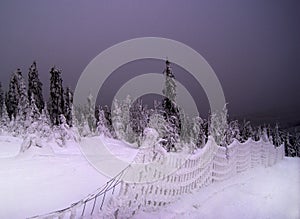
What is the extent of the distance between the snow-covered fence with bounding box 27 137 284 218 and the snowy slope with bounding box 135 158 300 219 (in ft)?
0.67

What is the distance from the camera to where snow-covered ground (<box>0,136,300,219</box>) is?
521 centimetres

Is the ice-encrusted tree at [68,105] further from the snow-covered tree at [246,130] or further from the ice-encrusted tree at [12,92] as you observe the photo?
the snow-covered tree at [246,130]

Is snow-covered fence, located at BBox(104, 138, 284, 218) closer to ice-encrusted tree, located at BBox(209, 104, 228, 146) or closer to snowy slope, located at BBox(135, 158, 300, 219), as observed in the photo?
snowy slope, located at BBox(135, 158, 300, 219)

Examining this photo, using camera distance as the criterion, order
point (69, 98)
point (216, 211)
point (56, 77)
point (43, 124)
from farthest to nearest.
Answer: point (69, 98) → point (56, 77) → point (43, 124) → point (216, 211)

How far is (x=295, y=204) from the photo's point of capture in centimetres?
583

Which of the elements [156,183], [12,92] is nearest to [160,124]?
[156,183]

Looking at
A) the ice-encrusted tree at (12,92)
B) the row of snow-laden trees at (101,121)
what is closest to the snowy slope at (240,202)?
the row of snow-laden trees at (101,121)

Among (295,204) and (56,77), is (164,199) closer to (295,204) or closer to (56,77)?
(295,204)

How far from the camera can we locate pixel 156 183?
5406 mm

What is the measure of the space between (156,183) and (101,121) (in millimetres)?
33403

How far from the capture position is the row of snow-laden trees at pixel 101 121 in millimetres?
21844

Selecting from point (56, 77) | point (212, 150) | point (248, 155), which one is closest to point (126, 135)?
point (56, 77)

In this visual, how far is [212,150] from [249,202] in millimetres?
2018

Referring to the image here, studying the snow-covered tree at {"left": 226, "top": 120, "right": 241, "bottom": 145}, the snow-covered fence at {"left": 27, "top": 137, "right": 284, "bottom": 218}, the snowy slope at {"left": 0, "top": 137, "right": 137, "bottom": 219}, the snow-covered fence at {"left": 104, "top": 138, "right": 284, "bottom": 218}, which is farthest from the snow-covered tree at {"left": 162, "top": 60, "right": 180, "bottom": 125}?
the snowy slope at {"left": 0, "top": 137, "right": 137, "bottom": 219}
